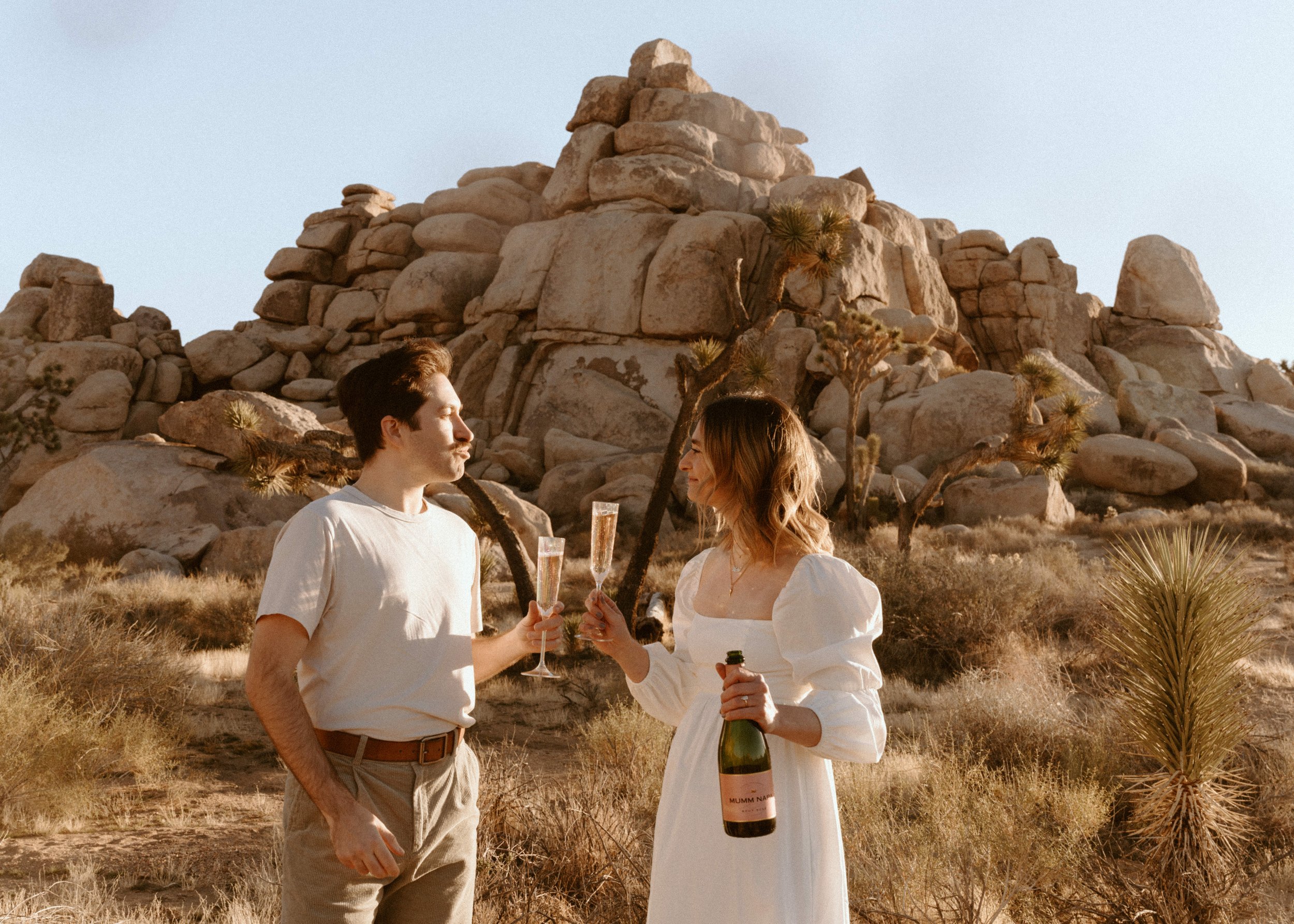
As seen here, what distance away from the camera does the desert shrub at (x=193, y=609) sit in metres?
12.0

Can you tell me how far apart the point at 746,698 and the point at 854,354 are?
17.8 m

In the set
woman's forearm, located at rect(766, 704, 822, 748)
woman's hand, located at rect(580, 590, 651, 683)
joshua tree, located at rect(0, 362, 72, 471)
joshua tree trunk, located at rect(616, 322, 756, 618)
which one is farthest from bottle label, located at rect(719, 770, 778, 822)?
joshua tree, located at rect(0, 362, 72, 471)

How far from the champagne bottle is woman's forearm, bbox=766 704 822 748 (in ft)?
0.27

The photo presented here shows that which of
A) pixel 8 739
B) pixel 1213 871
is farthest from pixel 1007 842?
pixel 8 739

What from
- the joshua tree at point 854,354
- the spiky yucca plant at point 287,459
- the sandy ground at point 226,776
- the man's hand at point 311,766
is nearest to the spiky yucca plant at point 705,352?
the sandy ground at point 226,776

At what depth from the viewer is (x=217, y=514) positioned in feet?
63.7

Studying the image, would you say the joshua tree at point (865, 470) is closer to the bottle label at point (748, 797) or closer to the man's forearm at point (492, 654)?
the man's forearm at point (492, 654)

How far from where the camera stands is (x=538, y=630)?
8.16 ft

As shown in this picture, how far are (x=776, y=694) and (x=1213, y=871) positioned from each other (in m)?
3.69

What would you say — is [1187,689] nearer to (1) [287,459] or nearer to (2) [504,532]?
(2) [504,532]

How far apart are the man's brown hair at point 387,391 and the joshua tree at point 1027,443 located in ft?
41.2

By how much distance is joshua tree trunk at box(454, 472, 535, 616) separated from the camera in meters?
10.7

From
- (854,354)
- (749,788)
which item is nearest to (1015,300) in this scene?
(854,354)

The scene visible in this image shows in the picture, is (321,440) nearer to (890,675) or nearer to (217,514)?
(890,675)
